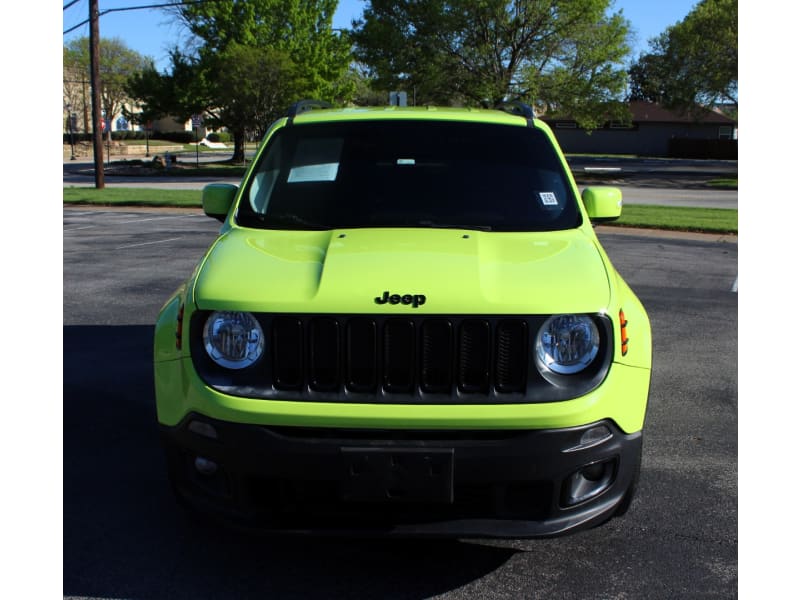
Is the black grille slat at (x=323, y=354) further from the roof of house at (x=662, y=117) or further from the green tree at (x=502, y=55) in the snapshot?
the roof of house at (x=662, y=117)

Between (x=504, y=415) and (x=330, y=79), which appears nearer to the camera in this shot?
(x=504, y=415)

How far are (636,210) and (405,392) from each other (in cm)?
1959

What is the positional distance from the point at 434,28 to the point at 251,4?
1535 centimetres

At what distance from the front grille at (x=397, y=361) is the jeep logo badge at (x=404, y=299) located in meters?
0.06

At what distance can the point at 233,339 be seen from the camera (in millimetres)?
3268

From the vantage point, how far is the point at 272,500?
10.4ft

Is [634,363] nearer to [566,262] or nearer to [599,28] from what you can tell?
[566,262]

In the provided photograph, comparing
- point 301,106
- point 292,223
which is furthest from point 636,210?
point 292,223

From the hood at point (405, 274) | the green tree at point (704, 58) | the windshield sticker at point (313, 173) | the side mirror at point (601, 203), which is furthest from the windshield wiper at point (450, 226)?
the green tree at point (704, 58)

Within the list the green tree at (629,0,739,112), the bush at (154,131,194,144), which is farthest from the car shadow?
the bush at (154,131,194,144)

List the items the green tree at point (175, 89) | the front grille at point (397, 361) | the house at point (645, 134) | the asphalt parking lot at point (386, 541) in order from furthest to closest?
the house at point (645, 134) → the green tree at point (175, 89) → the asphalt parking lot at point (386, 541) → the front grille at point (397, 361)

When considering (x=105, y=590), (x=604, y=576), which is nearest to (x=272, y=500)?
(x=105, y=590)

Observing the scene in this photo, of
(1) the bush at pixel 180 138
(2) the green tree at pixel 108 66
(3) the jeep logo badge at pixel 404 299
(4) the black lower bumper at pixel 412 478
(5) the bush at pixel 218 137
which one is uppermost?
(2) the green tree at pixel 108 66

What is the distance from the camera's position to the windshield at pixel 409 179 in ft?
13.7
